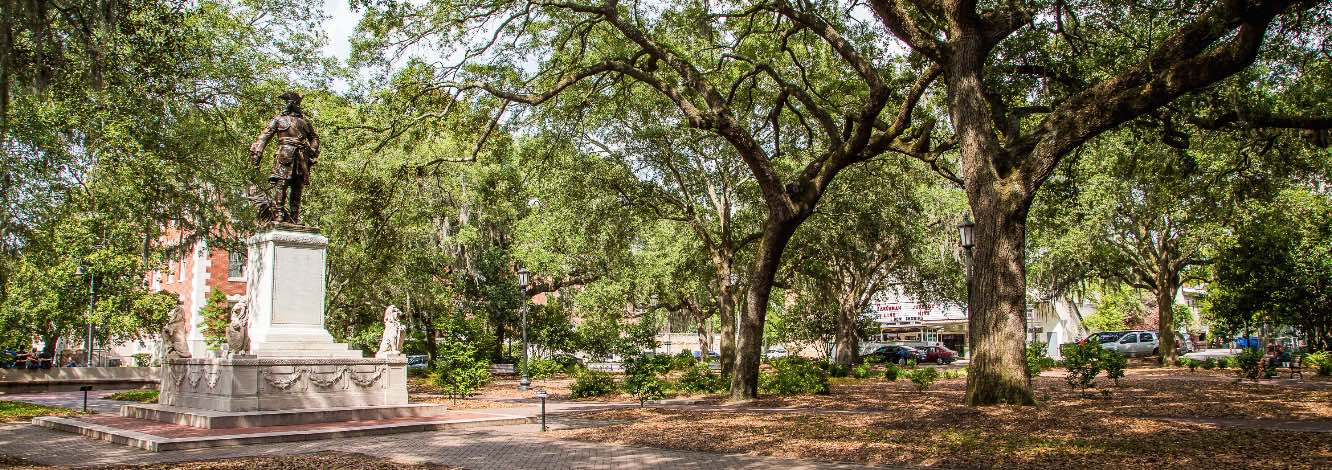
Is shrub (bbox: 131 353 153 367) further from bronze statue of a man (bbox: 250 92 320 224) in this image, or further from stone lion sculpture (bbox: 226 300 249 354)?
stone lion sculpture (bbox: 226 300 249 354)

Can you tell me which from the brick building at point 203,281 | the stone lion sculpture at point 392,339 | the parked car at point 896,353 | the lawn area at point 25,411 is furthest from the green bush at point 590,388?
the parked car at point 896,353

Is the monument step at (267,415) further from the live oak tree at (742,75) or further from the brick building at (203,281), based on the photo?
the brick building at (203,281)

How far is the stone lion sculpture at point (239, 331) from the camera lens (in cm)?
1535

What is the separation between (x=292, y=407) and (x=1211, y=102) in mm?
18376

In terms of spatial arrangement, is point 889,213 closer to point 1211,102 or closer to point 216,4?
point 1211,102

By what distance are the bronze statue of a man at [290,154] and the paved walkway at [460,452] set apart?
5195mm

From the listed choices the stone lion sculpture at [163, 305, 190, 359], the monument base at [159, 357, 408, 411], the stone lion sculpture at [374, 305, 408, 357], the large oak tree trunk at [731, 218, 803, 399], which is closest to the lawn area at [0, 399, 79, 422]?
the stone lion sculpture at [163, 305, 190, 359]

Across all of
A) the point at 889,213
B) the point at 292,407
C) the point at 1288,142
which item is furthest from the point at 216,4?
the point at 1288,142

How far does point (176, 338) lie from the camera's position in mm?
17531

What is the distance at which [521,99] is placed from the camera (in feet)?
59.2

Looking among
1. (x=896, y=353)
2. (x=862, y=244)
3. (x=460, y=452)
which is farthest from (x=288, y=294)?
(x=896, y=353)

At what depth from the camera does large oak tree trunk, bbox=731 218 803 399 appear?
19.0 metres

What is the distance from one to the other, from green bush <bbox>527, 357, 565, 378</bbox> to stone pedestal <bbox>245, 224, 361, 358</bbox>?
19.2 m

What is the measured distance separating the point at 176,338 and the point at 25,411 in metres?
3.87
